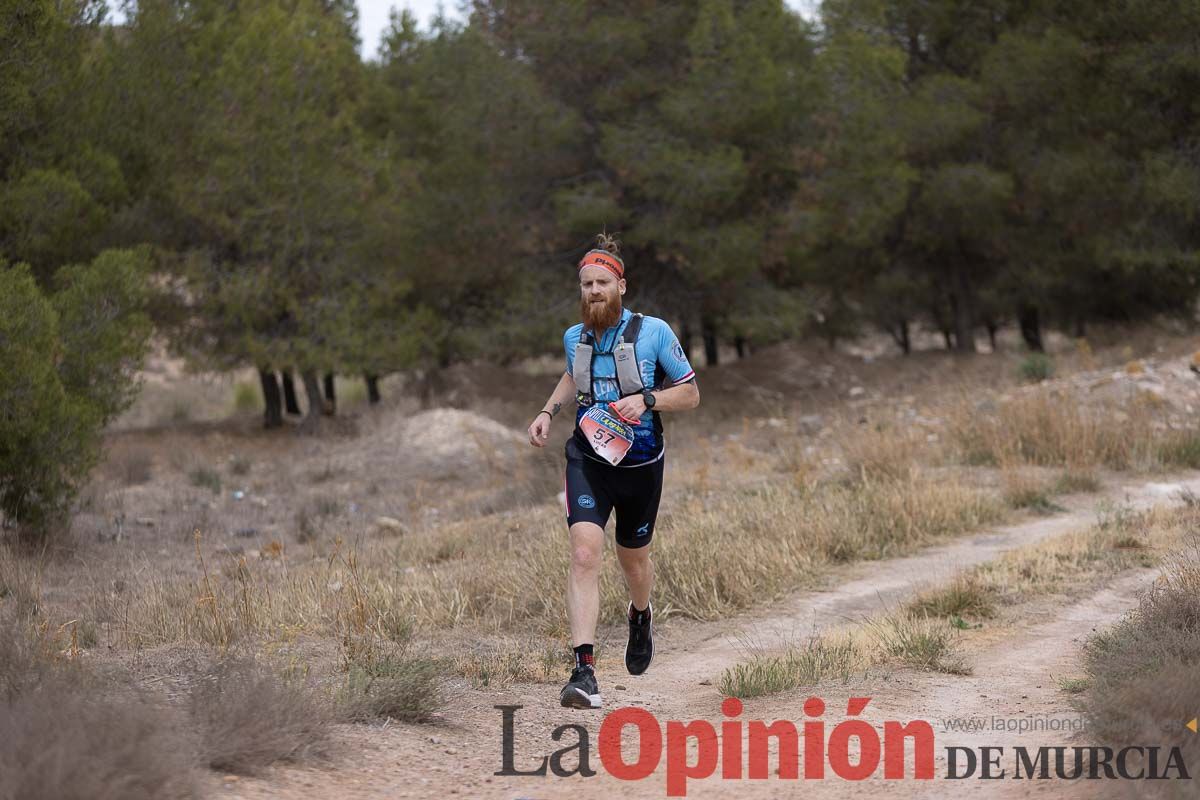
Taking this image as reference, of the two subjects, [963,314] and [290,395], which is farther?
[963,314]

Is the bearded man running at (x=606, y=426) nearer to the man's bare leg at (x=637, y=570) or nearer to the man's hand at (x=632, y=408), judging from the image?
the man's hand at (x=632, y=408)

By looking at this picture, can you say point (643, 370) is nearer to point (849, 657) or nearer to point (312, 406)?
point (849, 657)

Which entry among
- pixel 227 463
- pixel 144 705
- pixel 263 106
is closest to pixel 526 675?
pixel 144 705

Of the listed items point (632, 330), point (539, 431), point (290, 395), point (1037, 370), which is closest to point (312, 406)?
point (290, 395)

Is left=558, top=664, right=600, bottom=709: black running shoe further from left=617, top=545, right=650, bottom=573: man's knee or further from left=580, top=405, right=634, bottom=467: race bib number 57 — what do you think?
left=580, top=405, right=634, bottom=467: race bib number 57

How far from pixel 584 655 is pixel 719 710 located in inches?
25.2

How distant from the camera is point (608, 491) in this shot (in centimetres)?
564

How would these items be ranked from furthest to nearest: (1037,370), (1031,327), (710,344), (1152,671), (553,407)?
(1031,327) → (710,344) → (1037,370) → (553,407) → (1152,671)

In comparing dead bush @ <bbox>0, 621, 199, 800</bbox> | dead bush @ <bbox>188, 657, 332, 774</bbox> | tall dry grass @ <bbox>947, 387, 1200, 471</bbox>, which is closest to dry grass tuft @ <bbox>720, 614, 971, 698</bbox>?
dead bush @ <bbox>188, 657, 332, 774</bbox>

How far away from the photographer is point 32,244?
12.0m

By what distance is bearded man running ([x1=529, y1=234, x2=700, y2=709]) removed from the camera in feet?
17.9

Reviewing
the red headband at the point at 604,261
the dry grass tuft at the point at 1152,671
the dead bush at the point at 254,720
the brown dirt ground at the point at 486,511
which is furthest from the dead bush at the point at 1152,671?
the dead bush at the point at 254,720

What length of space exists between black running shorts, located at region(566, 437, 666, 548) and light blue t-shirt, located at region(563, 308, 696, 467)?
0.05 metres

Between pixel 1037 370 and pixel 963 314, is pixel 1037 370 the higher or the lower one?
the lower one
